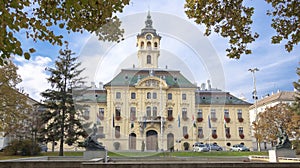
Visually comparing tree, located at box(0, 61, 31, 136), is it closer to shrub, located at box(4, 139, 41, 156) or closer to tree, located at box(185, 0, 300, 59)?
shrub, located at box(4, 139, 41, 156)

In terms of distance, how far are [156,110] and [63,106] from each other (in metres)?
8.88

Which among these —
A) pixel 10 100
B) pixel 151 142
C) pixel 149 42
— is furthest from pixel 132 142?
pixel 149 42

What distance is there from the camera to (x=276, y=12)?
7.41m

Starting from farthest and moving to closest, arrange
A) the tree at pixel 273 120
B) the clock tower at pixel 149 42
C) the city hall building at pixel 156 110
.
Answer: the tree at pixel 273 120
the city hall building at pixel 156 110
the clock tower at pixel 149 42

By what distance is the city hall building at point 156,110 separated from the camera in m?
16.2

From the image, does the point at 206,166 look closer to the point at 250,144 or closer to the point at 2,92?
the point at 2,92

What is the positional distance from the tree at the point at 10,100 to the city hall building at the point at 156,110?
4.33 meters

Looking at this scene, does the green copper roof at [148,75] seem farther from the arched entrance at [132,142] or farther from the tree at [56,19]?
the tree at [56,19]

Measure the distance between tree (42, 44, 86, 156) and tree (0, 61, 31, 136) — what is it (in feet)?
16.6

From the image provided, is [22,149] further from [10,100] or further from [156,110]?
[156,110]

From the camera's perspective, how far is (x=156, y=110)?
95.6 feet

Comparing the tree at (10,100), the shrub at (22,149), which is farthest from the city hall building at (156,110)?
the shrub at (22,149)

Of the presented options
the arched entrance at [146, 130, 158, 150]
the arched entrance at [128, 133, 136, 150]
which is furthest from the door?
the arched entrance at [146, 130, 158, 150]

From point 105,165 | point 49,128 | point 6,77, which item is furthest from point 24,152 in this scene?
point 105,165
